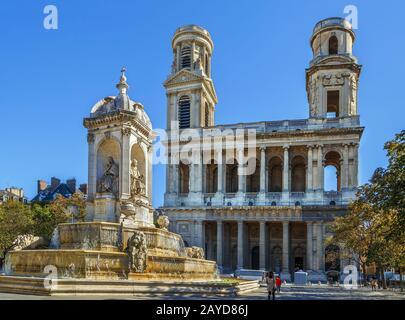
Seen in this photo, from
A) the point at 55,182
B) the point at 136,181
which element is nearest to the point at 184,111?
the point at 55,182

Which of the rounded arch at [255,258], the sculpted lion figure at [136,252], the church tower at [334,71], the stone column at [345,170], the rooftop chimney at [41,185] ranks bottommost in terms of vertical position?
the rounded arch at [255,258]

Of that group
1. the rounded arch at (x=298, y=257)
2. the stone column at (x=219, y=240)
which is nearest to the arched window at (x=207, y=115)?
the stone column at (x=219, y=240)

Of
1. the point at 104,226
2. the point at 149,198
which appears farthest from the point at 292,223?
the point at 104,226

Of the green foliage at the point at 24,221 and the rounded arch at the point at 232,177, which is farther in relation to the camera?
the rounded arch at the point at 232,177

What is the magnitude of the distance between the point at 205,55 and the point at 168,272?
56.0 m

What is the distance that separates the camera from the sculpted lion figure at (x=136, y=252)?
1884cm

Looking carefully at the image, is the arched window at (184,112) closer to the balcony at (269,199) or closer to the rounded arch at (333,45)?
the balcony at (269,199)

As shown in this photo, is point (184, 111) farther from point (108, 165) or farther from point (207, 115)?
point (108, 165)

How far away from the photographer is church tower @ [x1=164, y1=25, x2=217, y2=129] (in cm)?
6731

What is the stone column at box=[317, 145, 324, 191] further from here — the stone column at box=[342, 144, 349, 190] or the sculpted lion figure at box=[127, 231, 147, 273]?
the sculpted lion figure at box=[127, 231, 147, 273]

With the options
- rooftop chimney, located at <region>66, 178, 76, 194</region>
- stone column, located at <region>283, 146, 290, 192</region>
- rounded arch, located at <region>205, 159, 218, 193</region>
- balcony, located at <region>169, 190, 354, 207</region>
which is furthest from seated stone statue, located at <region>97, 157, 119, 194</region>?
rooftop chimney, located at <region>66, 178, 76, 194</region>

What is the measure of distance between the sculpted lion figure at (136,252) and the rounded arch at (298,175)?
48.1 m

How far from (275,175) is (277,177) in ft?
1.32

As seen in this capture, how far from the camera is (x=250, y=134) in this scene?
209 feet
